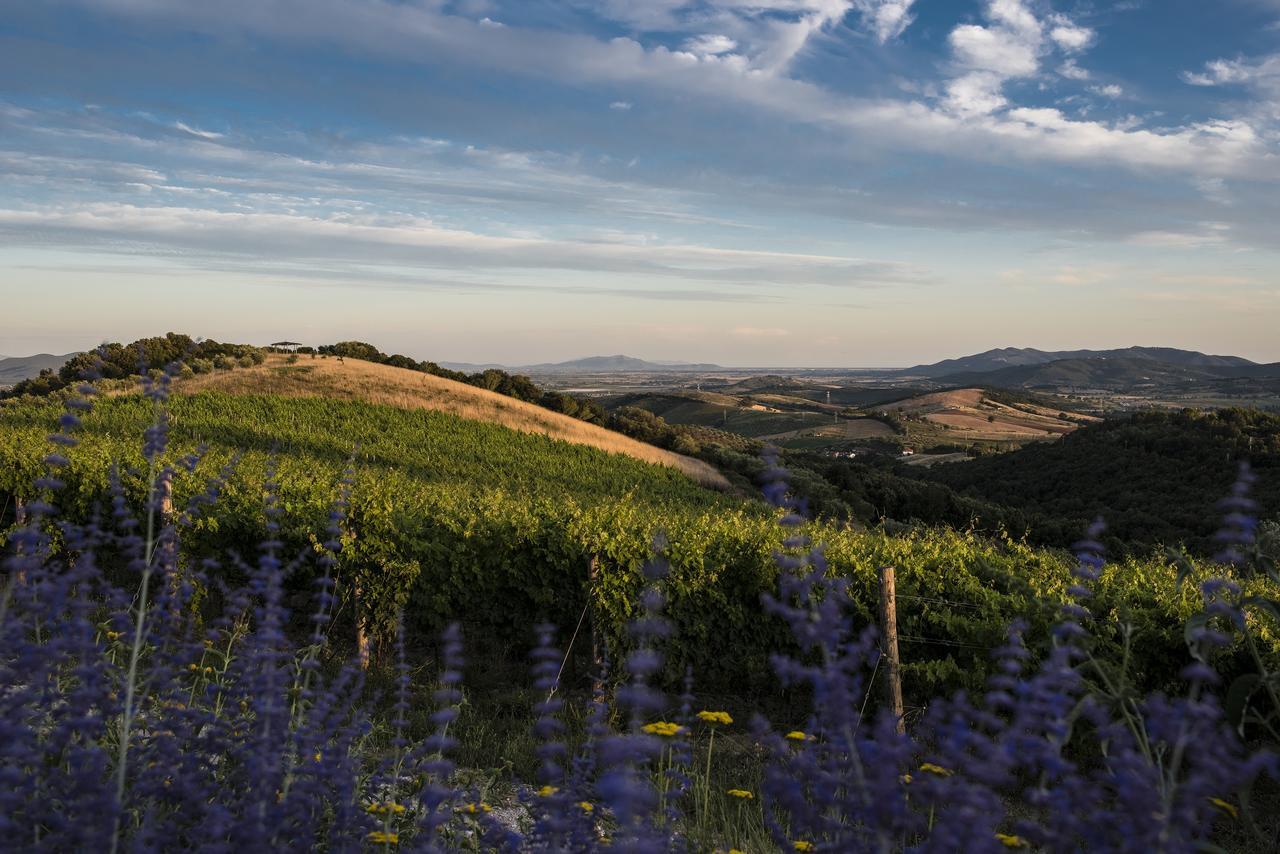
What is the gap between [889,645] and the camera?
26.0ft

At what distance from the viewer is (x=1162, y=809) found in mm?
1880

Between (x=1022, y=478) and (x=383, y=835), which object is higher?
(x=383, y=835)

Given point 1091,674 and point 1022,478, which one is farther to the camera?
point 1022,478

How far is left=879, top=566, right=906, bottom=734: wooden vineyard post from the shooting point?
7848 millimetres

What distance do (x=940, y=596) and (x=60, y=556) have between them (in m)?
14.5

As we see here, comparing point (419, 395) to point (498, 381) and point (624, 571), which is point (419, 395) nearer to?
point (498, 381)

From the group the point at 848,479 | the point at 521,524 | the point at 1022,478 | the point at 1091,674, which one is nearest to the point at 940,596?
the point at 1091,674

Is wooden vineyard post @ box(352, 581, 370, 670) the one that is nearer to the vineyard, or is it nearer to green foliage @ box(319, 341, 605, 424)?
the vineyard

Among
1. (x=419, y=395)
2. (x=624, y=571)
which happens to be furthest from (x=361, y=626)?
(x=419, y=395)

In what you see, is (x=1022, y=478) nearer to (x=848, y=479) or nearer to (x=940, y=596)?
(x=848, y=479)

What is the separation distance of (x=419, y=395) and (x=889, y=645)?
43.2 m

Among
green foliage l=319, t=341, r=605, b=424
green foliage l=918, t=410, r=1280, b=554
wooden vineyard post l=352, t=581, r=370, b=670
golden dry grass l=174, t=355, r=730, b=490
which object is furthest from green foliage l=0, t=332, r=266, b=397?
green foliage l=918, t=410, r=1280, b=554

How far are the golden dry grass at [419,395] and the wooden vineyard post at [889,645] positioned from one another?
3509cm

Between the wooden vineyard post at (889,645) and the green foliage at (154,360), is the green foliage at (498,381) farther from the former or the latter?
the wooden vineyard post at (889,645)
